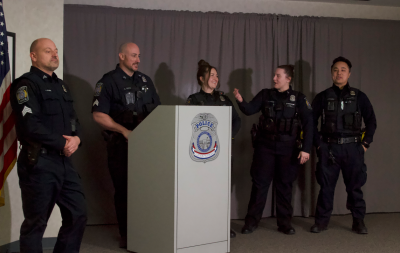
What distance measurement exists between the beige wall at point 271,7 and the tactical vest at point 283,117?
1.41 m

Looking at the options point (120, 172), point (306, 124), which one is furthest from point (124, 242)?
point (306, 124)

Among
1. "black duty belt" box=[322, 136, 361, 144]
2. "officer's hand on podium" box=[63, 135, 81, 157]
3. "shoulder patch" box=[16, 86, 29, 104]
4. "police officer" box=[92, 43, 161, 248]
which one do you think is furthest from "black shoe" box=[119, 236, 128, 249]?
"black duty belt" box=[322, 136, 361, 144]

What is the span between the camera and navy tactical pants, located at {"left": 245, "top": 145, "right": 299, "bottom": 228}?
3.91 metres

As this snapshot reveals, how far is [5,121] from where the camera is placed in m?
2.62

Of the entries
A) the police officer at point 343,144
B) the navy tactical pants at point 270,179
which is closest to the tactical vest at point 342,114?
the police officer at point 343,144

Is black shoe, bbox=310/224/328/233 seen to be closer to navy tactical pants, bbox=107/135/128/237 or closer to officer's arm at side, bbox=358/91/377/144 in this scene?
officer's arm at side, bbox=358/91/377/144

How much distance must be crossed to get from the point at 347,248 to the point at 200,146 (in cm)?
172

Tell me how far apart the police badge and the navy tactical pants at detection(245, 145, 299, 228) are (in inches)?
42.3

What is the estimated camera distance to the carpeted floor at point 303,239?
339cm

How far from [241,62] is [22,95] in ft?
9.24

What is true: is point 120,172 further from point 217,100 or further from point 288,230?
point 288,230

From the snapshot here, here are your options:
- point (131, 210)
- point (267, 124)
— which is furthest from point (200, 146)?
point (267, 124)

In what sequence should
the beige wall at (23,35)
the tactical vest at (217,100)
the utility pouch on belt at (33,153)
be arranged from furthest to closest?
the tactical vest at (217,100)
the beige wall at (23,35)
the utility pouch on belt at (33,153)

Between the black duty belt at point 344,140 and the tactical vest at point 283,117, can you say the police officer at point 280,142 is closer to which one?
the tactical vest at point 283,117
